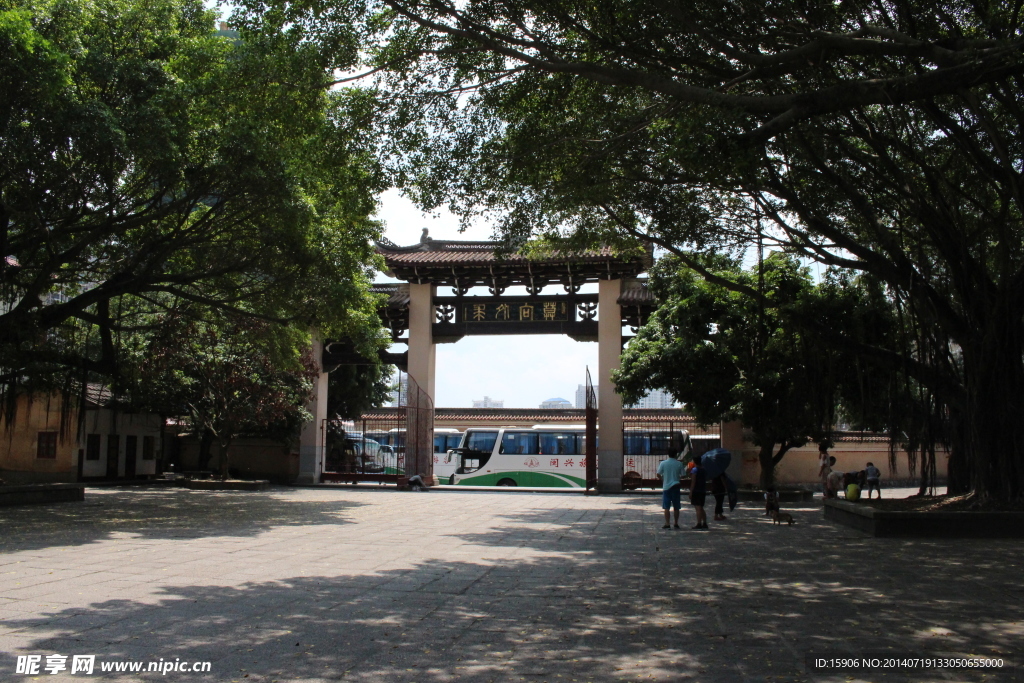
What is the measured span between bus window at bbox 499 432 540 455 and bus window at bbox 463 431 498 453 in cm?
36

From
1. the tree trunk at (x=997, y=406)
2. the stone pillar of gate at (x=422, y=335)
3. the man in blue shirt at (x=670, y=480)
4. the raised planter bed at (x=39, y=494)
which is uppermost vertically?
the stone pillar of gate at (x=422, y=335)

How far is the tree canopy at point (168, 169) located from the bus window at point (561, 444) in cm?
1078

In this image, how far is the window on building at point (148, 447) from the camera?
22234mm

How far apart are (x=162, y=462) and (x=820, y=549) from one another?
1994 centimetres

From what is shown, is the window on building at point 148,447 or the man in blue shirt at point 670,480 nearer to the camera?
the man in blue shirt at point 670,480

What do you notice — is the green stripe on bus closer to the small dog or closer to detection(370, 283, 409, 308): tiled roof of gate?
detection(370, 283, 409, 308): tiled roof of gate

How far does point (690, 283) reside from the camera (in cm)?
1592

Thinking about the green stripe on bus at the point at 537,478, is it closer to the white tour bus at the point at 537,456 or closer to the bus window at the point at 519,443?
the white tour bus at the point at 537,456

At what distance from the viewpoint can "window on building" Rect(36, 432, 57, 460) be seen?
19672mm

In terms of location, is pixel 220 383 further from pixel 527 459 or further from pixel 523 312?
pixel 527 459

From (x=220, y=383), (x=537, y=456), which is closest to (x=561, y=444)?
(x=537, y=456)

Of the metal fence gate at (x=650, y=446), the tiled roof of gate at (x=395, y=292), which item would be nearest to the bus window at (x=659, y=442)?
the metal fence gate at (x=650, y=446)

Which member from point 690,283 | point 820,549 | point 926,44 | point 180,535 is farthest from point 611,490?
point 926,44

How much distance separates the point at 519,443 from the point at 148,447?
1052 cm
